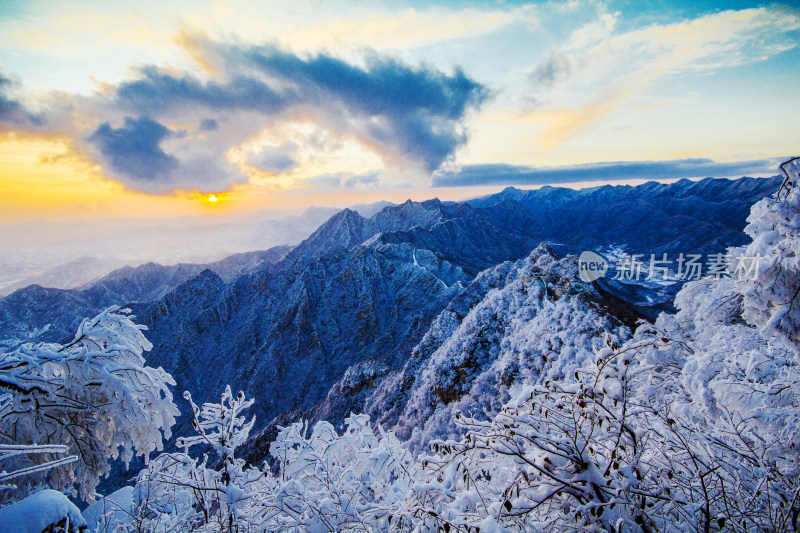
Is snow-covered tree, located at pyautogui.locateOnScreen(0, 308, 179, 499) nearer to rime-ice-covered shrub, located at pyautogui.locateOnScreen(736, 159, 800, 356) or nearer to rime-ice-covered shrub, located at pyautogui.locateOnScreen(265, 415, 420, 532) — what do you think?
rime-ice-covered shrub, located at pyautogui.locateOnScreen(265, 415, 420, 532)

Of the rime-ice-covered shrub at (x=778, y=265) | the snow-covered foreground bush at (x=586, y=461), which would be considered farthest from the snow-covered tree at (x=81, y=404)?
the rime-ice-covered shrub at (x=778, y=265)

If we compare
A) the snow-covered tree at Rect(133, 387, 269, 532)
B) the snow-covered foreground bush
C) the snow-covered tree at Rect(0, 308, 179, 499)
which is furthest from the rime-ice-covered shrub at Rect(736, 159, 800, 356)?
the snow-covered tree at Rect(0, 308, 179, 499)

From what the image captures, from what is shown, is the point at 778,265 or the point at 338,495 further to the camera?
the point at 778,265

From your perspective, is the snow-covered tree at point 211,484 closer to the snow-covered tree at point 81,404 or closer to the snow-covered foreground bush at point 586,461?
the snow-covered foreground bush at point 586,461

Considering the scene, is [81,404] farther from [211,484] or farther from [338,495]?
[338,495]

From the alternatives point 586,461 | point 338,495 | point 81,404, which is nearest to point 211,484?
point 81,404

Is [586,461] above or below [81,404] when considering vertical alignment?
above

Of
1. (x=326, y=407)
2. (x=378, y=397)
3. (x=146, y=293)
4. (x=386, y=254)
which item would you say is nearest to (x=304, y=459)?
(x=378, y=397)

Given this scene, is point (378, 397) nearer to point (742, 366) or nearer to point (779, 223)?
point (742, 366)
